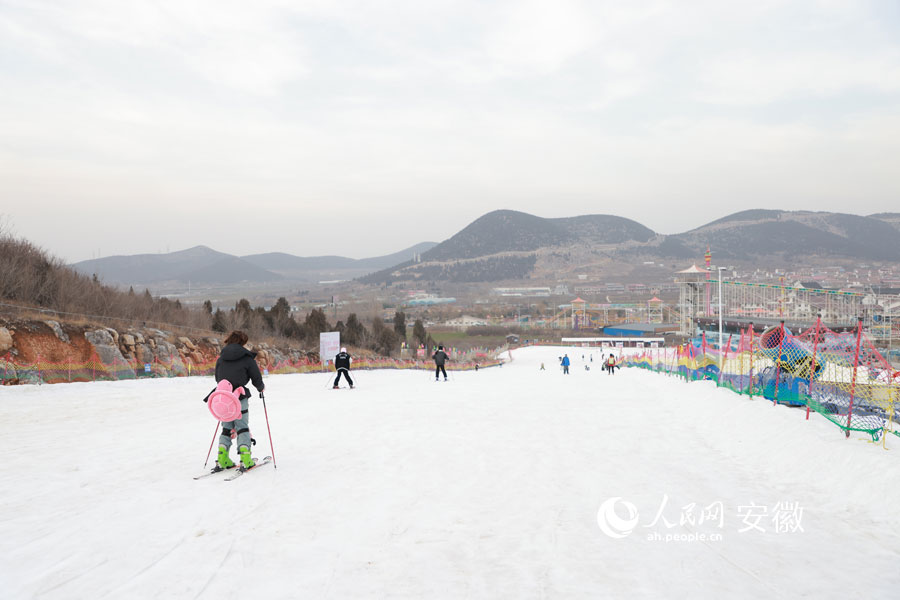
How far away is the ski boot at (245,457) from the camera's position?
6.64 metres

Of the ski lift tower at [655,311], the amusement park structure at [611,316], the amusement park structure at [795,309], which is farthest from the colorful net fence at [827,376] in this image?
the ski lift tower at [655,311]

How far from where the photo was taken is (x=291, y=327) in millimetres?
43469

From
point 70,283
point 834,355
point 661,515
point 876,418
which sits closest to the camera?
point 661,515

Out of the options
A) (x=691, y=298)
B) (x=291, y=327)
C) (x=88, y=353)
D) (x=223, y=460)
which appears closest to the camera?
(x=223, y=460)

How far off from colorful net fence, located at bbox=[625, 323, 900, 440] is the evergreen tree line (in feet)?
98.8

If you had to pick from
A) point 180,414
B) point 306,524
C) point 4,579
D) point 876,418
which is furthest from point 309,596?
point 180,414

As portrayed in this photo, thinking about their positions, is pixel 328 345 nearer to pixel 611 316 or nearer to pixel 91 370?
pixel 91 370

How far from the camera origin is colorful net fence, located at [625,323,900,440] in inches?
297

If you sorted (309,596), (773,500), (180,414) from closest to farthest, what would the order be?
(309,596)
(773,500)
(180,414)

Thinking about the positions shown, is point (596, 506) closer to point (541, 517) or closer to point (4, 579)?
point (541, 517)

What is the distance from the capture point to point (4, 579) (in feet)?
12.3

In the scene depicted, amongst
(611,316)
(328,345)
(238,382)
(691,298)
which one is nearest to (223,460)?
(238,382)

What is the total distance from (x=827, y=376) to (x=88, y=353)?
1946cm

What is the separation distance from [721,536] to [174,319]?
103 feet
